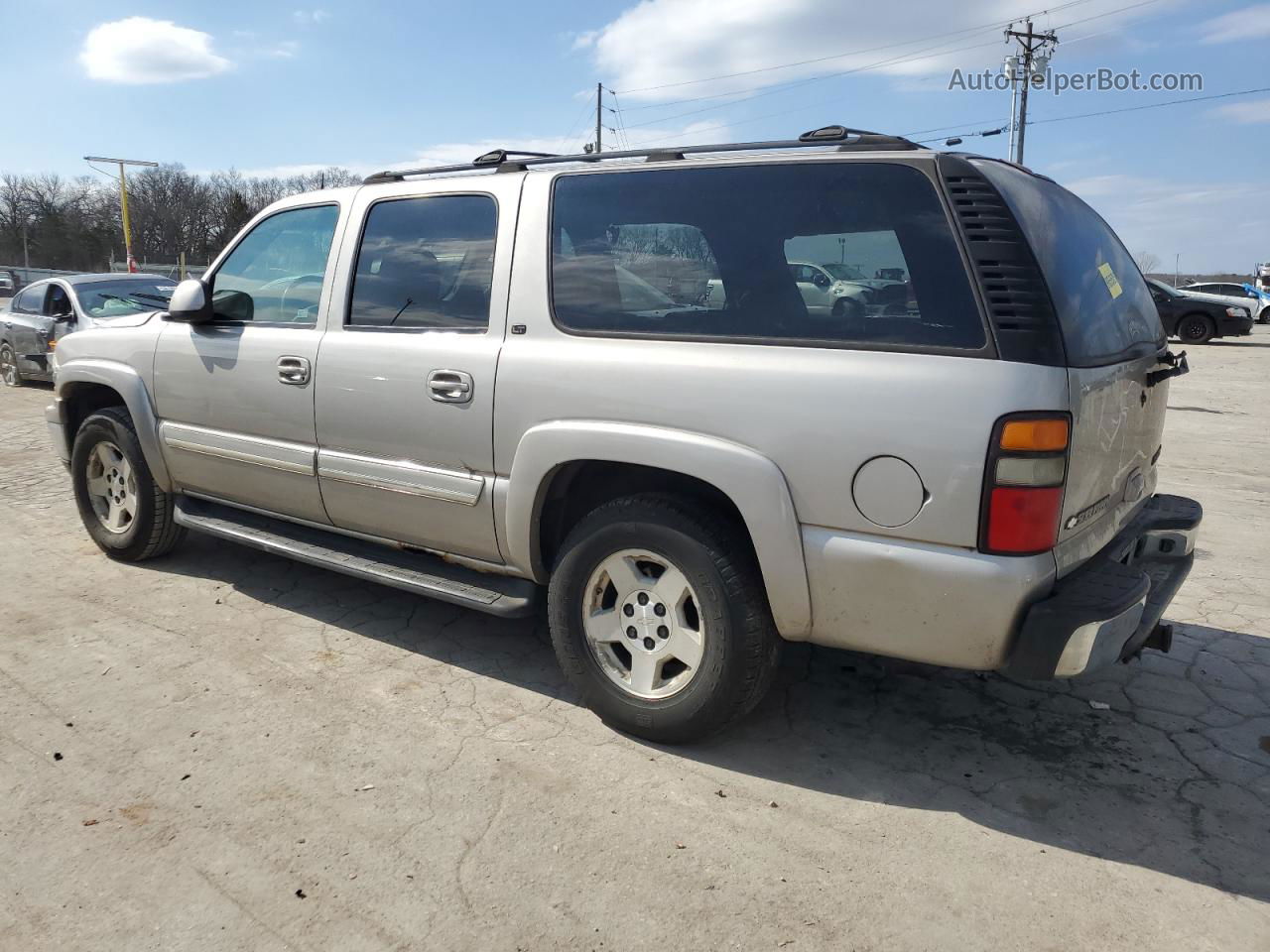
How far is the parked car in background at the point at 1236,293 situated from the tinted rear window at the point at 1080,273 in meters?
24.3

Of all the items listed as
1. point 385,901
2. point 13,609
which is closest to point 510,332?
point 385,901

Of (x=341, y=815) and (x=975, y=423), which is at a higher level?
(x=975, y=423)

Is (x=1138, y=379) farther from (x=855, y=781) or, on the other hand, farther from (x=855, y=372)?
(x=855, y=781)

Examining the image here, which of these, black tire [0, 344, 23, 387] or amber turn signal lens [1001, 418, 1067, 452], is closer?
amber turn signal lens [1001, 418, 1067, 452]

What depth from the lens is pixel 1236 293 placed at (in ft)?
97.0

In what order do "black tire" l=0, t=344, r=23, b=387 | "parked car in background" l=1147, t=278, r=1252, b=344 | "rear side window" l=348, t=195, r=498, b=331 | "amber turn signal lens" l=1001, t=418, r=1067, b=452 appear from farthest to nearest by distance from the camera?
"parked car in background" l=1147, t=278, r=1252, b=344, "black tire" l=0, t=344, r=23, b=387, "rear side window" l=348, t=195, r=498, b=331, "amber turn signal lens" l=1001, t=418, r=1067, b=452

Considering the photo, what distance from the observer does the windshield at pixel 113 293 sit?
35.2 ft

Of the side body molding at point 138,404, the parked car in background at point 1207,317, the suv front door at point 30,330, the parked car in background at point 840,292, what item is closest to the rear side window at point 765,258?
the parked car in background at point 840,292

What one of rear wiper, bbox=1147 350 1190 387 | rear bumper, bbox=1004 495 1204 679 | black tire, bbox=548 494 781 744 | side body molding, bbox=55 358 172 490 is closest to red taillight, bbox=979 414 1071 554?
rear bumper, bbox=1004 495 1204 679

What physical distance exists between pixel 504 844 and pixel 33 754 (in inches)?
67.0

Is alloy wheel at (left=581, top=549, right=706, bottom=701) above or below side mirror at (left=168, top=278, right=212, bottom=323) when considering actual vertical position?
below

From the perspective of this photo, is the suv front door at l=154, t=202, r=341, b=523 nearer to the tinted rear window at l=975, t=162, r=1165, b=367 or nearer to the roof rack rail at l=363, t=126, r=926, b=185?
the roof rack rail at l=363, t=126, r=926, b=185

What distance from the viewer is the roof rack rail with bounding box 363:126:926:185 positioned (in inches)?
114

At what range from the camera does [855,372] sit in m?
2.67
